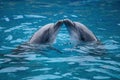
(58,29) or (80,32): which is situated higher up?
(58,29)

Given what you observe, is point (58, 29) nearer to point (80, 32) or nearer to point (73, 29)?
point (73, 29)

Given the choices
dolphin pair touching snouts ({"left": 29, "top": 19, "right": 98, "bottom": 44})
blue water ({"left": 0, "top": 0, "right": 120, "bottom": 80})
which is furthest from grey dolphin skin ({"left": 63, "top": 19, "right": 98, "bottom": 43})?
blue water ({"left": 0, "top": 0, "right": 120, "bottom": 80})

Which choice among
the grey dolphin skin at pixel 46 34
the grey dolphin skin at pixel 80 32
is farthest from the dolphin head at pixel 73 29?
the grey dolphin skin at pixel 46 34

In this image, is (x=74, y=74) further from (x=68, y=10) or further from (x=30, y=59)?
(x=68, y=10)

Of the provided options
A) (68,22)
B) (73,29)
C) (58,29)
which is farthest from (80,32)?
(58,29)

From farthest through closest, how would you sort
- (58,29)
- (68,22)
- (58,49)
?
(58,49) → (58,29) → (68,22)

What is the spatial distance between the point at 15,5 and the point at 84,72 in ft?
27.1

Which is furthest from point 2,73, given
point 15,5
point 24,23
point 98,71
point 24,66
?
point 15,5

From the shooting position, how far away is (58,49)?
24.8 feet

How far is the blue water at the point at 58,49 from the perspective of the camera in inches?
241

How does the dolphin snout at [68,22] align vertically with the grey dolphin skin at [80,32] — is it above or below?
above

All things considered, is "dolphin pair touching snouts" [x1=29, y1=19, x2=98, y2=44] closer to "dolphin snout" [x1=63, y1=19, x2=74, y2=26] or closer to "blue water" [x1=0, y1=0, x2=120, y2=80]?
"dolphin snout" [x1=63, y1=19, x2=74, y2=26]

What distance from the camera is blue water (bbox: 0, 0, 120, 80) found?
6.11 meters

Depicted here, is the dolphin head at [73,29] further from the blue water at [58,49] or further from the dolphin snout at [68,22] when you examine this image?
the blue water at [58,49]
